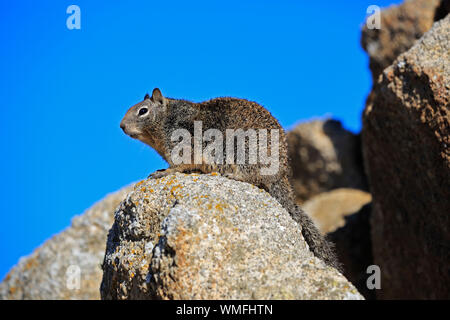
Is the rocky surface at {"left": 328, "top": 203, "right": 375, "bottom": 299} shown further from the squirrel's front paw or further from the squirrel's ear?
the squirrel's front paw

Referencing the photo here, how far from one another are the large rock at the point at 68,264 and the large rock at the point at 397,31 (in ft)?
38.5

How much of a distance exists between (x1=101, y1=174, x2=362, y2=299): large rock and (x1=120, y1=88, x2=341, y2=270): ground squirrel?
662 mm

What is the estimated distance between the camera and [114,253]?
25.0 feet

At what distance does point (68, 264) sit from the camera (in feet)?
46.4

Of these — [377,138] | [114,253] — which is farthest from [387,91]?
[114,253]

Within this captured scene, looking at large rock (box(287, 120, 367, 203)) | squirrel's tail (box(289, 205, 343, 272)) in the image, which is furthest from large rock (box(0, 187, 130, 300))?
large rock (box(287, 120, 367, 203))

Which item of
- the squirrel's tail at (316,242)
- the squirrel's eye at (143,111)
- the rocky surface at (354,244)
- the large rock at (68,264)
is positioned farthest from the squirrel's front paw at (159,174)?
the rocky surface at (354,244)

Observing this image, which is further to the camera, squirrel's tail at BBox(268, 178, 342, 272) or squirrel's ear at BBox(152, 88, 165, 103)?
squirrel's ear at BBox(152, 88, 165, 103)

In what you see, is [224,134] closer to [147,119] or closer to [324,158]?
[147,119]

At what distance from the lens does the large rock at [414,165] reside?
360 inches

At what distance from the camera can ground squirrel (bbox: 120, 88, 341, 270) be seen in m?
8.06

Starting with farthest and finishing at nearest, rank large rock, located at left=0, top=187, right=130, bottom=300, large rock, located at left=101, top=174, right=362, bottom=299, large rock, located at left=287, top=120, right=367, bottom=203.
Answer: large rock, located at left=287, top=120, right=367, bottom=203 → large rock, located at left=0, top=187, right=130, bottom=300 → large rock, located at left=101, top=174, right=362, bottom=299

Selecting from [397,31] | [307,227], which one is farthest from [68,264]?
[397,31]
